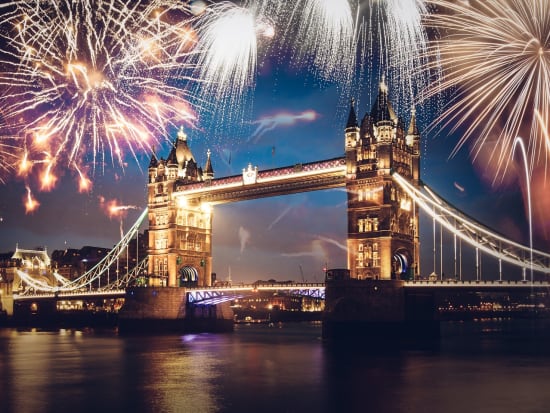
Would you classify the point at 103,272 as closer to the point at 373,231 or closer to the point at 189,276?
A: the point at 189,276

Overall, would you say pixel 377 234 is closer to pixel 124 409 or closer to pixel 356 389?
pixel 356 389

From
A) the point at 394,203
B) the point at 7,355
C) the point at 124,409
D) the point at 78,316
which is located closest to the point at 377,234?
the point at 394,203

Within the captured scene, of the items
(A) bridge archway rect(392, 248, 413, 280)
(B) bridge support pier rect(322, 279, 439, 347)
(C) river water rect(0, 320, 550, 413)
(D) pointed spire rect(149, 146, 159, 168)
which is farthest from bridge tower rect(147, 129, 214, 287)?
(A) bridge archway rect(392, 248, 413, 280)

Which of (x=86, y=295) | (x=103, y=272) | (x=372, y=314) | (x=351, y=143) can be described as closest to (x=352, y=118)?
(x=351, y=143)

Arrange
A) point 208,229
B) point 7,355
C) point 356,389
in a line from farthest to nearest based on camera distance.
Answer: point 208,229 → point 7,355 → point 356,389

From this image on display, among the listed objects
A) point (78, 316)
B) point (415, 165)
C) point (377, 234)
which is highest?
point (415, 165)

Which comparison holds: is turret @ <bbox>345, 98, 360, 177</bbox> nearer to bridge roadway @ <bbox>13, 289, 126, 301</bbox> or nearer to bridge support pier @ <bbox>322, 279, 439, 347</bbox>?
bridge support pier @ <bbox>322, 279, 439, 347</bbox>

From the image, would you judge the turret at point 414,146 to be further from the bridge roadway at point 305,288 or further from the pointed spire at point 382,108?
the bridge roadway at point 305,288
